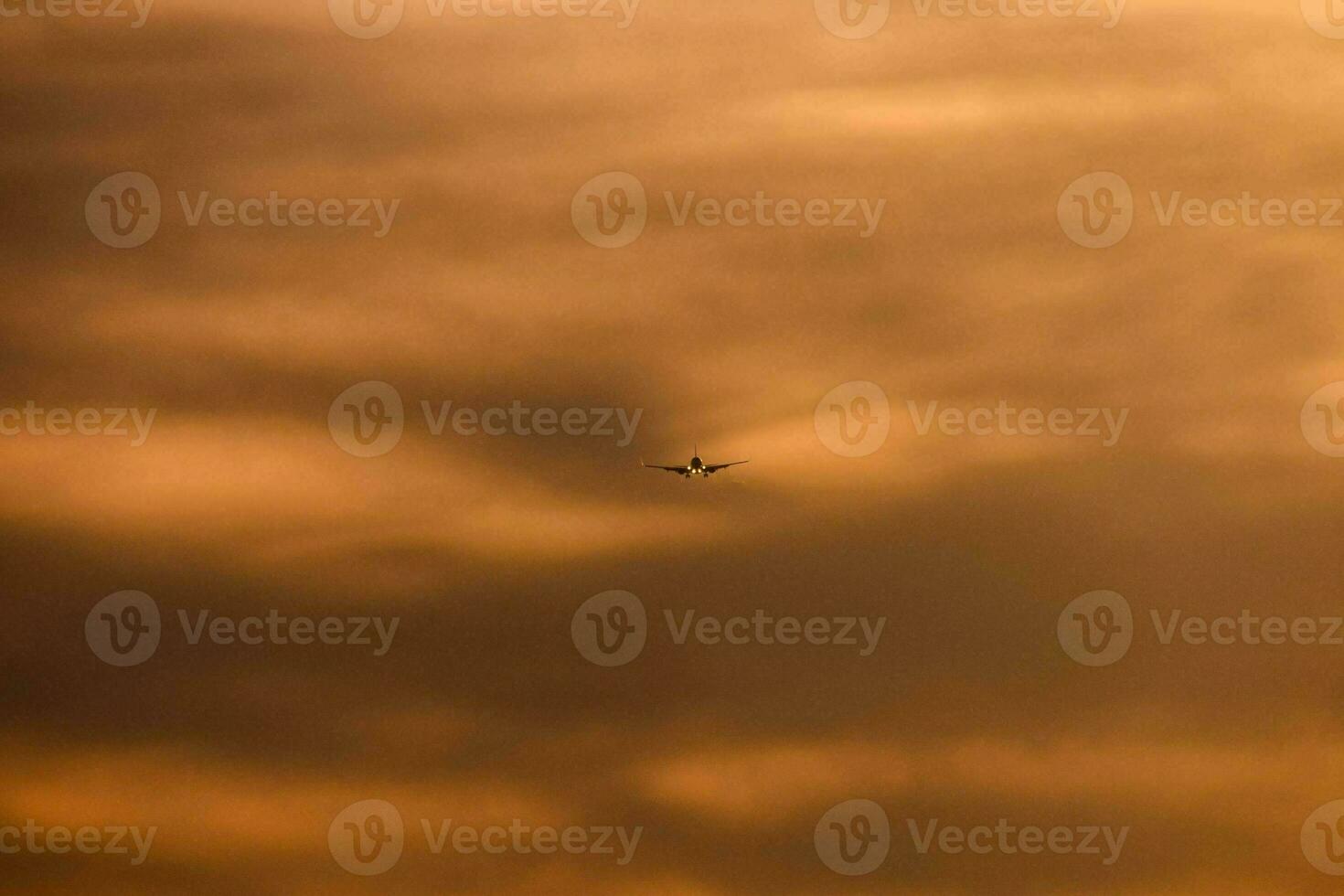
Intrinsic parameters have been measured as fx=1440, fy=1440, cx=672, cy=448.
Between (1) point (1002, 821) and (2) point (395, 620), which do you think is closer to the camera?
(1) point (1002, 821)

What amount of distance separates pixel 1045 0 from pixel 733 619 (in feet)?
126

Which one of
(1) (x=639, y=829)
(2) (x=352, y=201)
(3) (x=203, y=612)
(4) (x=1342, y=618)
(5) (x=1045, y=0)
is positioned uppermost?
(5) (x=1045, y=0)

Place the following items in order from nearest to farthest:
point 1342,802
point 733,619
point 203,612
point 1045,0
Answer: point 1045,0 → point 1342,802 → point 203,612 → point 733,619

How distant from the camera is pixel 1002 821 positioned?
238 feet

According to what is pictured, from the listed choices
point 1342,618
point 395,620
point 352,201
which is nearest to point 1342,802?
point 1342,618

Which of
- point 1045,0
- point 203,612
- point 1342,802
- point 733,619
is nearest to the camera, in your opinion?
point 1045,0

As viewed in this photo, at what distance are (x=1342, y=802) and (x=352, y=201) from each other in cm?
5654

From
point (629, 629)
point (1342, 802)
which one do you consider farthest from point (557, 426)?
point (1342, 802)

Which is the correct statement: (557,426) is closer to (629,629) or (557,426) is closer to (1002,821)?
(629,629)

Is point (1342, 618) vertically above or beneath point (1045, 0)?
beneath

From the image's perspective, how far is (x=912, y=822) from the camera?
74.1 m

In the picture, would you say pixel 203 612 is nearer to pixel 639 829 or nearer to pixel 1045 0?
pixel 639 829

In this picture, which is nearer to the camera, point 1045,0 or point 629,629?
point 1045,0

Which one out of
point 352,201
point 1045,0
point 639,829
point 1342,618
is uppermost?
point 1045,0
